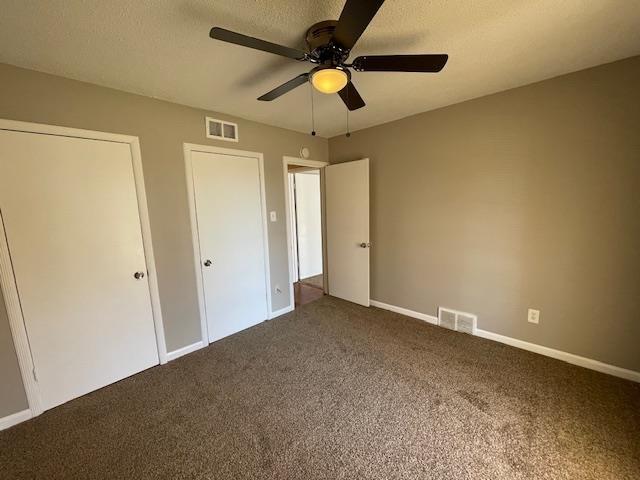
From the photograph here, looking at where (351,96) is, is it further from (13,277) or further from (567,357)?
(567,357)

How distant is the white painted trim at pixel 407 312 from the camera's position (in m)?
3.00

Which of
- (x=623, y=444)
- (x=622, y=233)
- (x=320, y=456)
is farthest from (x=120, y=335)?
(x=622, y=233)

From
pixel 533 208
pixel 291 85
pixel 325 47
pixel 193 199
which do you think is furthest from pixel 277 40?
pixel 533 208

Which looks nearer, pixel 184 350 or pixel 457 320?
pixel 184 350

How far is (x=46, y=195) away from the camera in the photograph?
1.80 metres

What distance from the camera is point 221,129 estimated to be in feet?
8.68

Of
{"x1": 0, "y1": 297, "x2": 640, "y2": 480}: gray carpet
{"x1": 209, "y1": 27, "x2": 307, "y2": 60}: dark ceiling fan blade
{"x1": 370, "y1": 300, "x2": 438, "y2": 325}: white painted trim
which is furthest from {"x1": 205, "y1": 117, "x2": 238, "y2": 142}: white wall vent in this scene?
{"x1": 370, "y1": 300, "x2": 438, "y2": 325}: white painted trim

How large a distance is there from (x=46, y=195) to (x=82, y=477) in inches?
68.2

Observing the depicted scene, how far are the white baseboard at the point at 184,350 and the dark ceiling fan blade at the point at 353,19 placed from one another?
2727mm

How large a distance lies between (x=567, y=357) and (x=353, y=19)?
2959 millimetres

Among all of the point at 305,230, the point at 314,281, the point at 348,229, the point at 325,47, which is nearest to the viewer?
the point at 325,47

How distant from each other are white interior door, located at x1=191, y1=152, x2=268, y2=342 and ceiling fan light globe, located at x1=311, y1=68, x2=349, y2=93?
163 cm

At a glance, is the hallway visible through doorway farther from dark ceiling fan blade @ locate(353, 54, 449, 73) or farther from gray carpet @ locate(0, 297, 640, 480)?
dark ceiling fan blade @ locate(353, 54, 449, 73)

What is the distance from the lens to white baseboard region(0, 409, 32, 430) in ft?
5.64
